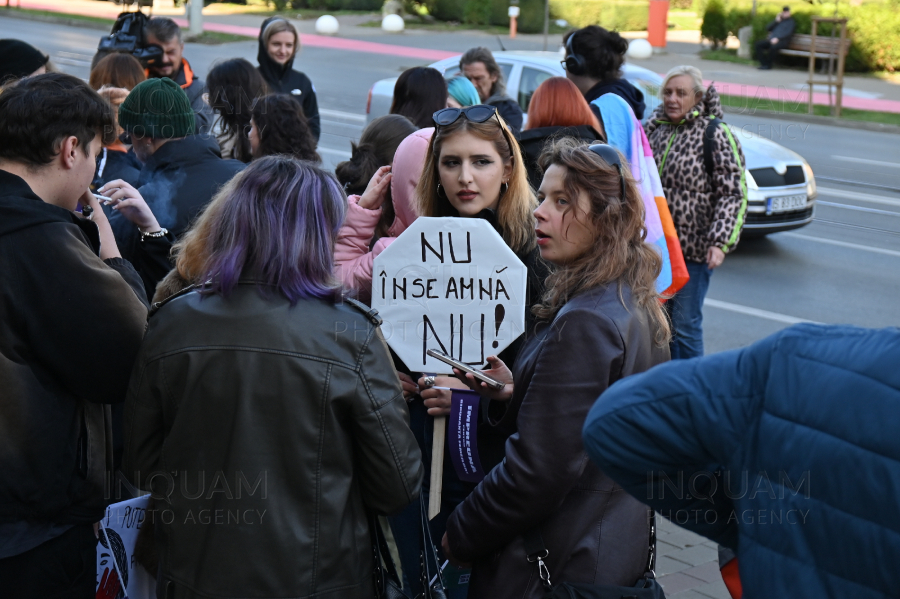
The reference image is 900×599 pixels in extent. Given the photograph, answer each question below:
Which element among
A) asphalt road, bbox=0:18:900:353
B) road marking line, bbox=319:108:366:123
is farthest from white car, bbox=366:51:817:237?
road marking line, bbox=319:108:366:123

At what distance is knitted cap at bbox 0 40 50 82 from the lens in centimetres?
489

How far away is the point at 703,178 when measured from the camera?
576cm

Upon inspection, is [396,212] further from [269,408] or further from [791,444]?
[791,444]

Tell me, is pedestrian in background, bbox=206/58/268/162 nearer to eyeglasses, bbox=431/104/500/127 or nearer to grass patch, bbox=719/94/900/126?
eyeglasses, bbox=431/104/500/127

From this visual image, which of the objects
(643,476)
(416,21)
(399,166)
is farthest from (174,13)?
(643,476)

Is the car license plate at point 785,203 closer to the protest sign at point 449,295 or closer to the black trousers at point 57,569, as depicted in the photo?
the protest sign at point 449,295

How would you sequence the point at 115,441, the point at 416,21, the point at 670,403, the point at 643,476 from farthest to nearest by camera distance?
1. the point at 416,21
2. the point at 115,441
3. the point at 643,476
4. the point at 670,403

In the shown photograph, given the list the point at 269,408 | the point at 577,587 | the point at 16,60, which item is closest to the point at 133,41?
the point at 16,60

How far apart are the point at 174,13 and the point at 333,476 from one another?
3462 cm

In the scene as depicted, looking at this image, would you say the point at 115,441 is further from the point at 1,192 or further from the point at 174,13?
the point at 174,13

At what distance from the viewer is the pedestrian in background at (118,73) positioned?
18.0 ft

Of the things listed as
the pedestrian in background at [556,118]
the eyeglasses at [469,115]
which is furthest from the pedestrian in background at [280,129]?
the eyeglasses at [469,115]

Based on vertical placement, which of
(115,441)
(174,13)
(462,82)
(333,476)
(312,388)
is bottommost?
(115,441)

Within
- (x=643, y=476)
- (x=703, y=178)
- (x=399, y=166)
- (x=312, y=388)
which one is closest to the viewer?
(x=643, y=476)
